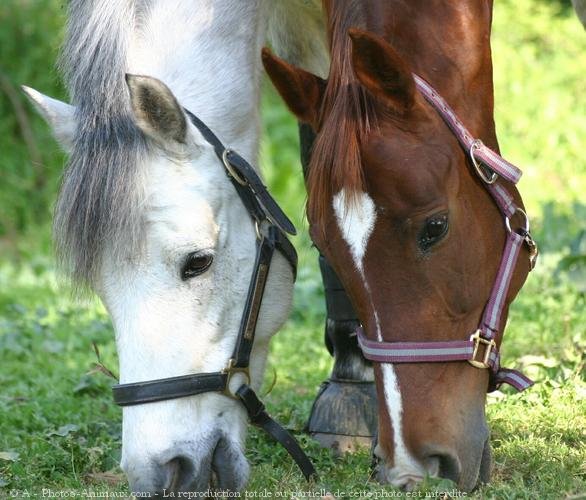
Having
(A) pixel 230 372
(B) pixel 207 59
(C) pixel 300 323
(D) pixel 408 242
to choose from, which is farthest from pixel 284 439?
(C) pixel 300 323

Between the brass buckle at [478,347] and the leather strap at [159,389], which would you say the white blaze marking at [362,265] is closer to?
the brass buckle at [478,347]

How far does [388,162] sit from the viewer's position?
2625mm

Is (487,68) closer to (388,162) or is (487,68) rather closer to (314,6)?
(388,162)

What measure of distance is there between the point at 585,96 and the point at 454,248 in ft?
22.4

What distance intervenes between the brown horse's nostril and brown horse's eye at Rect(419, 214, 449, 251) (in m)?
0.54

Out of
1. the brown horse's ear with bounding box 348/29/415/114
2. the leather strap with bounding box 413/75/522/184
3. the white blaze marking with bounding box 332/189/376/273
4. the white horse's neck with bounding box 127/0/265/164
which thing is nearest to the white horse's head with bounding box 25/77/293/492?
the white horse's neck with bounding box 127/0/265/164

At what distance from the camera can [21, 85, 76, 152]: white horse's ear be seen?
3.00 metres

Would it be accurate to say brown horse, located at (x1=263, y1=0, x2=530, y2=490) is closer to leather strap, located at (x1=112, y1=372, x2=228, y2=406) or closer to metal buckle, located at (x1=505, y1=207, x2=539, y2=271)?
metal buckle, located at (x1=505, y1=207, x2=539, y2=271)

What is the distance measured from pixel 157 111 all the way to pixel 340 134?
530 millimetres

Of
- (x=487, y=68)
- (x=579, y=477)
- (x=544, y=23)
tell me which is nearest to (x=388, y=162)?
(x=487, y=68)

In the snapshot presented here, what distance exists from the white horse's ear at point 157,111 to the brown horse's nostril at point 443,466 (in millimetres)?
1118

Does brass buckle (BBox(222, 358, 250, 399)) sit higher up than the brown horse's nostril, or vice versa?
brass buckle (BBox(222, 358, 250, 399))

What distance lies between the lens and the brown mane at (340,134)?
8.71 ft

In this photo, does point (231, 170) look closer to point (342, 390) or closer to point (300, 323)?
point (342, 390)
